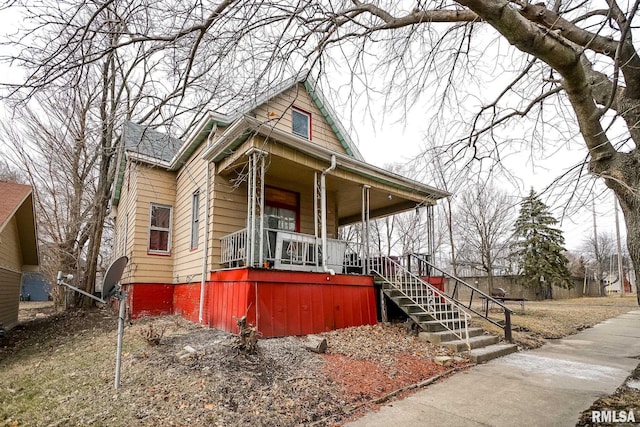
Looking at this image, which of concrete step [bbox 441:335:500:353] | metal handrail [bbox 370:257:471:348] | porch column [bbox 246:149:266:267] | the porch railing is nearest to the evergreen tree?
metal handrail [bbox 370:257:471:348]

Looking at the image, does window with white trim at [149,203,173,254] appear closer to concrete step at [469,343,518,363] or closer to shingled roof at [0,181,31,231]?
shingled roof at [0,181,31,231]

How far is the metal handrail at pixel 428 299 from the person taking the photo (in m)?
7.23

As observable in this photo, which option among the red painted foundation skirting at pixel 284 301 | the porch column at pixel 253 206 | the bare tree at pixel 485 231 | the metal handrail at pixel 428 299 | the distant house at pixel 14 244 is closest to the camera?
the red painted foundation skirting at pixel 284 301

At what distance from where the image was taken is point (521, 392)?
4.48 metres

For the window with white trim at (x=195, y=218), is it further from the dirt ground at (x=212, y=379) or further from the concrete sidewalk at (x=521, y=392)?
the concrete sidewalk at (x=521, y=392)

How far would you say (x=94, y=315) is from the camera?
11141 millimetres

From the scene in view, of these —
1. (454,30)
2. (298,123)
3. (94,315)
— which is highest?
(298,123)

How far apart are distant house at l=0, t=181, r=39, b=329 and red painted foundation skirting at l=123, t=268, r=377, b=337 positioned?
17.9 ft

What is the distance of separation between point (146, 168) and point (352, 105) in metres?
8.69

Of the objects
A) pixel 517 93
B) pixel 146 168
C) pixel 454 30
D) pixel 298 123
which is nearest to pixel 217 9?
pixel 454 30

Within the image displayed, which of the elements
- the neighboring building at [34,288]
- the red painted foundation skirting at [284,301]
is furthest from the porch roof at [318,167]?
the neighboring building at [34,288]

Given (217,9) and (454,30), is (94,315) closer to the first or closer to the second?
(217,9)

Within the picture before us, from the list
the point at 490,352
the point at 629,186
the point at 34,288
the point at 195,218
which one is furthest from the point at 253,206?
the point at 34,288

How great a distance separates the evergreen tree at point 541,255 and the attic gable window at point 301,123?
64.0 feet
